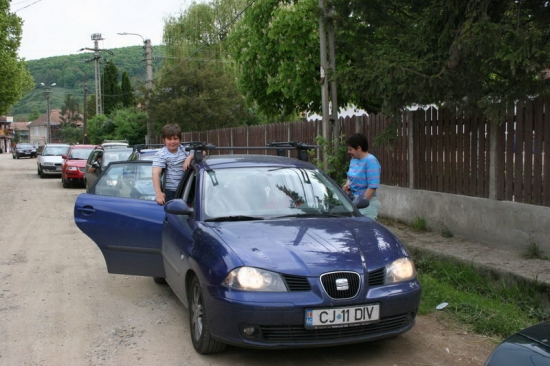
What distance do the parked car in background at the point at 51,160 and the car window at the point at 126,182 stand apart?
20.1 meters

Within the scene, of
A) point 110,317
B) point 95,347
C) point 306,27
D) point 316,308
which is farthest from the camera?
point 306,27

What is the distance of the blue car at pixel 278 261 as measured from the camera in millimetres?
4090

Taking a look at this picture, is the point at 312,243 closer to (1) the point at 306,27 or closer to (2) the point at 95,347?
(2) the point at 95,347

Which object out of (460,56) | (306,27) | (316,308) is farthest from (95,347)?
(306,27)

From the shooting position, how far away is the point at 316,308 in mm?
4043

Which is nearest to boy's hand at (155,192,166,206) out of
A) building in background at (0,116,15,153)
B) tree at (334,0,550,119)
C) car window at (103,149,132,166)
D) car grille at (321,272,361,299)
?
car grille at (321,272,361,299)

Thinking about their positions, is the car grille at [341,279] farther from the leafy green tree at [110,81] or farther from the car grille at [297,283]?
the leafy green tree at [110,81]

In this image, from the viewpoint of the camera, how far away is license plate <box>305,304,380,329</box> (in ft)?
13.3

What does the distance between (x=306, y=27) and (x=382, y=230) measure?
1190 cm

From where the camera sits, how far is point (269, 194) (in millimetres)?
5305

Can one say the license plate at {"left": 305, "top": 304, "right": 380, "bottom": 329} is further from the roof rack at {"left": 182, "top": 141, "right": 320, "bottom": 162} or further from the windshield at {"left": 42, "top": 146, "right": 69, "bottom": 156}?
the windshield at {"left": 42, "top": 146, "right": 69, "bottom": 156}

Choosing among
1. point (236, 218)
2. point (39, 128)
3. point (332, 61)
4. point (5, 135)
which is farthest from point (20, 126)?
point (236, 218)

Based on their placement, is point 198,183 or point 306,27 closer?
point 198,183

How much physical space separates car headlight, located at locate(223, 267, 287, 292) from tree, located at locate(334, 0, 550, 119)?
4106 millimetres
